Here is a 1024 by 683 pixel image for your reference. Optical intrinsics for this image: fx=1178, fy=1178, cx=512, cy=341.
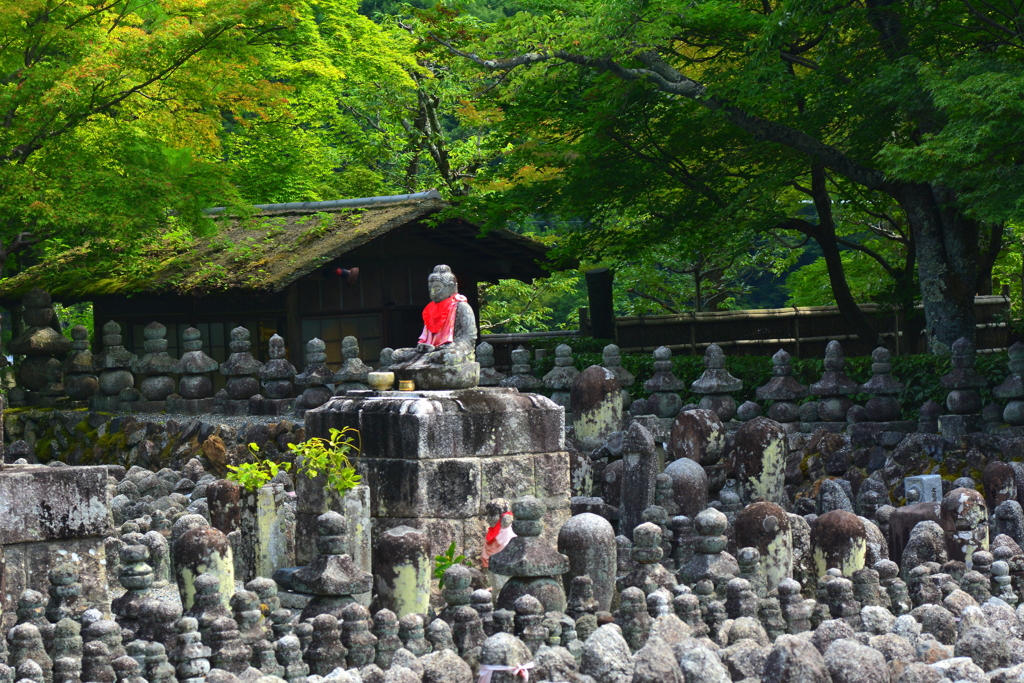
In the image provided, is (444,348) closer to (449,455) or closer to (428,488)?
(449,455)

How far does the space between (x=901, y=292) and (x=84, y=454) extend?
40.6 ft

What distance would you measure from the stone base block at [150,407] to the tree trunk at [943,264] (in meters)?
10.9

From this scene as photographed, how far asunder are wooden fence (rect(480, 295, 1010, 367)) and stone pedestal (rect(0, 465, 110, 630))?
481 inches

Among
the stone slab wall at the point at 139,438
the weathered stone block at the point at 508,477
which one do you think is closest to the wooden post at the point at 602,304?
the stone slab wall at the point at 139,438

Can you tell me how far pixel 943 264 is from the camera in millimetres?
14070

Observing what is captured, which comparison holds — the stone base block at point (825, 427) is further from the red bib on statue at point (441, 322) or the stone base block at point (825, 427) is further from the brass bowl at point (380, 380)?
the brass bowl at point (380, 380)

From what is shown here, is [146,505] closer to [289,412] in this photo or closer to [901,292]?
[289,412]

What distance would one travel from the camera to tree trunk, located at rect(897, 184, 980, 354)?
1402 cm

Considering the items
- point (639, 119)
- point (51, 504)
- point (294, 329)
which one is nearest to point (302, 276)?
point (294, 329)

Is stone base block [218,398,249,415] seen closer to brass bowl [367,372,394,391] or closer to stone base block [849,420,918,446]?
brass bowl [367,372,394,391]

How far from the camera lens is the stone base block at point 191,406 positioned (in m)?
17.3

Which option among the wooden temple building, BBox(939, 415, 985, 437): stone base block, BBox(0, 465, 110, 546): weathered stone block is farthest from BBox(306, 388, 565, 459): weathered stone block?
the wooden temple building

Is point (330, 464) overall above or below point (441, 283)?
below

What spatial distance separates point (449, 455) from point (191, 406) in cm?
1016
